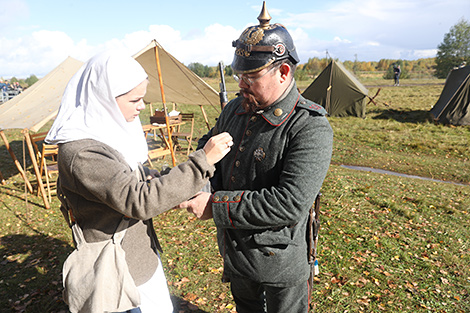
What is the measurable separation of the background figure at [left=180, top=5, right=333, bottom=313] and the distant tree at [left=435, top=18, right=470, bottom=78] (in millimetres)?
56062

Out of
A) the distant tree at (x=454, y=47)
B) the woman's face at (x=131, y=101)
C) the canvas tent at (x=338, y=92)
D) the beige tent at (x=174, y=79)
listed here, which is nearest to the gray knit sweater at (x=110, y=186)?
the woman's face at (x=131, y=101)

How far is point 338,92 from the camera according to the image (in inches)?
664

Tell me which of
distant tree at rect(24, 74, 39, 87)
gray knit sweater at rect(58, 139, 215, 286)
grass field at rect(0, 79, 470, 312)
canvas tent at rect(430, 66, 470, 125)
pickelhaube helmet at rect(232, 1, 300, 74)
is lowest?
grass field at rect(0, 79, 470, 312)

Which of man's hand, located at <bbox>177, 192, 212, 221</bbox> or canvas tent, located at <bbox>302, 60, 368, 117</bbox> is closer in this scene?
man's hand, located at <bbox>177, 192, 212, 221</bbox>

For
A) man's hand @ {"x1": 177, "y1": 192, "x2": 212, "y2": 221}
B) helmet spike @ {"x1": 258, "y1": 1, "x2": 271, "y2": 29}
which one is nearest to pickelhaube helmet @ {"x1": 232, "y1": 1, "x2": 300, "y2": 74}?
helmet spike @ {"x1": 258, "y1": 1, "x2": 271, "y2": 29}

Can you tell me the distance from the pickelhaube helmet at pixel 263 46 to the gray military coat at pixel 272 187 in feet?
0.90

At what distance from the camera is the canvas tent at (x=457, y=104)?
1416cm

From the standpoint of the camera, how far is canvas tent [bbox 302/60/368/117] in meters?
16.4

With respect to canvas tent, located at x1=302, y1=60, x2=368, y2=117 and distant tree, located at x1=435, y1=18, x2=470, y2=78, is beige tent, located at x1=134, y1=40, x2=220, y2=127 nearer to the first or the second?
canvas tent, located at x1=302, y1=60, x2=368, y2=117

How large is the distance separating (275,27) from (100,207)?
152cm

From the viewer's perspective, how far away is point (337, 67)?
16.2 metres

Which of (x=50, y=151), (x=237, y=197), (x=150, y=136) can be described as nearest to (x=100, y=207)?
(x=237, y=197)

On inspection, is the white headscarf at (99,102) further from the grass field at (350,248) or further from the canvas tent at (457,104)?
the canvas tent at (457,104)

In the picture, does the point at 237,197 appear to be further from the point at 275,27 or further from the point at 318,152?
the point at 275,27
